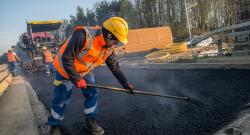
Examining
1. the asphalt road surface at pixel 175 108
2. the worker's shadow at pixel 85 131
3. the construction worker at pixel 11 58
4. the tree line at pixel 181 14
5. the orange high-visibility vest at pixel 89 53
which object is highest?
the tree line at pixel 181 14

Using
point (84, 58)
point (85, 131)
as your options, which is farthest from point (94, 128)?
point (84, 58)

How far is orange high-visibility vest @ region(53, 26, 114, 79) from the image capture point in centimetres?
283

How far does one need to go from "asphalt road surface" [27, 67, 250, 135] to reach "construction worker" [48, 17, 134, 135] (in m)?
0.37

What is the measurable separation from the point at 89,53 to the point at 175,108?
1679mm

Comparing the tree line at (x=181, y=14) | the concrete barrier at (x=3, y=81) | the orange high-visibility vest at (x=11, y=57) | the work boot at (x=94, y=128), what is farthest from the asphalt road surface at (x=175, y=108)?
the tree line at (x=181, y=14)

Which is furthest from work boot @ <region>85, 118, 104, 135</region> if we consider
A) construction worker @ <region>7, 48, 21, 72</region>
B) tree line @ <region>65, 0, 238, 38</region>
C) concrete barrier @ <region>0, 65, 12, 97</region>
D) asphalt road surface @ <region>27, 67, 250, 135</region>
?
tree line @ <region>65, 0, 238, 38</region>

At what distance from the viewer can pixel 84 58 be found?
2939 mm

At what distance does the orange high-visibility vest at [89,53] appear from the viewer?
2827mm

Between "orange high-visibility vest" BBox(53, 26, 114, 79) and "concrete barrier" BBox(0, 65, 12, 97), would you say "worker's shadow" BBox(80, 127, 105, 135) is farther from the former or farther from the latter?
"concrete barrier" BBox(0, 65, 12, 97)

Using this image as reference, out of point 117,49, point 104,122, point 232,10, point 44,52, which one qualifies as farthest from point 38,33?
point 232,10

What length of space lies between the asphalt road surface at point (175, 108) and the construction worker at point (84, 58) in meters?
0.37

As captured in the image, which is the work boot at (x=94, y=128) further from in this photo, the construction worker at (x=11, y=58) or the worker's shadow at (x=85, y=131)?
the construction worker at (x=11, y=58)

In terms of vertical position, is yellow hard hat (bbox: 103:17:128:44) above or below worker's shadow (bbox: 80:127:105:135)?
above

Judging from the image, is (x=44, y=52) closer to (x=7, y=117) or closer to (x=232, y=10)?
(x=7, y=117)
